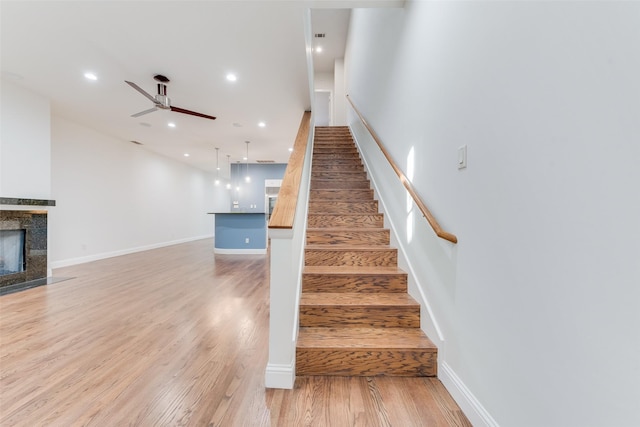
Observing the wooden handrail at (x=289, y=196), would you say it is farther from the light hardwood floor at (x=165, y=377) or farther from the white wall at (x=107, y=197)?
the white wall at (x=107, y=197)

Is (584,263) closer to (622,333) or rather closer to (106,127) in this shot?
(622,333)

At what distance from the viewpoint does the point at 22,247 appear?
3.74m

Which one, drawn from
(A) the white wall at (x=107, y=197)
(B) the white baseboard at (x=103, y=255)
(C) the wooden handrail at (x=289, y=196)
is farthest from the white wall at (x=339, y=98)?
(B) the white baseboard at (x=103, y=255)

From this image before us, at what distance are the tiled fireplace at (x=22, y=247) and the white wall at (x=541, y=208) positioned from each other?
16.9 feet

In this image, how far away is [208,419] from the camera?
1325 mm

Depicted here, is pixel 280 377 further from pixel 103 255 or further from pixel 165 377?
pixel 103 255

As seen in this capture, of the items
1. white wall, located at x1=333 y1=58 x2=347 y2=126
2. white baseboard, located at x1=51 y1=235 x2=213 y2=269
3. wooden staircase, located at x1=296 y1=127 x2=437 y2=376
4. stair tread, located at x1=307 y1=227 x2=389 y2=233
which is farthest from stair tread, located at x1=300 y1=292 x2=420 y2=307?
white wall, located at x1=333 y1=58 x2=347 y2=126

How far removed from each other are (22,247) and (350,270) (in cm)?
461

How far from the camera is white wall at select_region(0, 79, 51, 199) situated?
3537 mm

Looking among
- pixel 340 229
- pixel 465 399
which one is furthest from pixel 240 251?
pixel 465 399

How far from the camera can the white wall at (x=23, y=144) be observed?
354 centimetres

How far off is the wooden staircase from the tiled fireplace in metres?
3.98

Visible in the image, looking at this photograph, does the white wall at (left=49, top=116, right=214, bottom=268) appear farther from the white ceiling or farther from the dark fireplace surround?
the dark fireplace surround

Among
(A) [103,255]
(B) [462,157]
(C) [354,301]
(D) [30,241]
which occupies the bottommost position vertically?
(A) [103,255]
